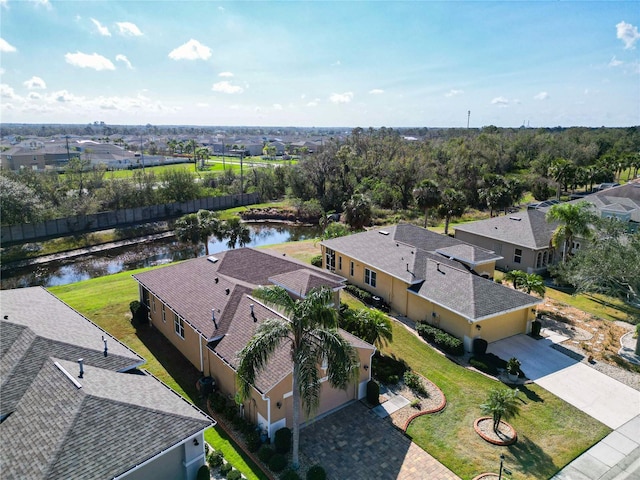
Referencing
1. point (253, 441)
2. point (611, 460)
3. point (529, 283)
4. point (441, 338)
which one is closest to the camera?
point (611, 460)

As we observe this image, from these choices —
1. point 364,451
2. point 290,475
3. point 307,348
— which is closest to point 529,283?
point 364,451

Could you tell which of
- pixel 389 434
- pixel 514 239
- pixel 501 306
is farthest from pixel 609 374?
pixel 514 239

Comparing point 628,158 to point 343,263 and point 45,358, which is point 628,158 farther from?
point 45,358

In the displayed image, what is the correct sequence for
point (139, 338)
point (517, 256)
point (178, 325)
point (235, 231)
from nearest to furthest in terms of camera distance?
point (178, 325), point (139, 338), point (517, 256), point (235, 231)

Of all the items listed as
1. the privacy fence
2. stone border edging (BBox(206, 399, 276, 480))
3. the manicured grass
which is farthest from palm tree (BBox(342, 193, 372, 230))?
the privacy fence

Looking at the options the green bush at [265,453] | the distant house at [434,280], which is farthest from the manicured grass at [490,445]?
the green bush at [265,453]

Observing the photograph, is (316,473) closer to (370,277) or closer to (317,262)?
(370,277)

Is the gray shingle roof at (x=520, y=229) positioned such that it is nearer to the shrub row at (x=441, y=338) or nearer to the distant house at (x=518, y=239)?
the distant house at (x=518, y=239)
